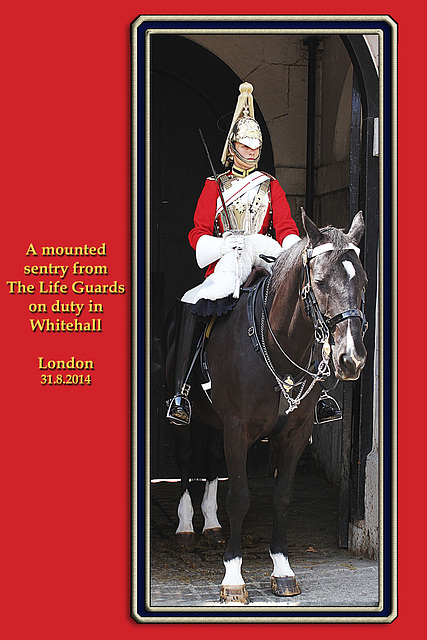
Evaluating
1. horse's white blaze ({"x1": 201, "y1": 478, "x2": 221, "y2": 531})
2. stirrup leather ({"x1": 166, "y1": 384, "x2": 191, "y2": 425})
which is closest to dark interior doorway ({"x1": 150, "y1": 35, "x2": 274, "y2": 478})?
horse's white blaze ({"x1": 201, "y1": 478, "x2": 221, "y2": 531})

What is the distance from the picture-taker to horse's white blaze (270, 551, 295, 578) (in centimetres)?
470

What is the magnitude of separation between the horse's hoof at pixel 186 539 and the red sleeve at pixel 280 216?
6.18ft

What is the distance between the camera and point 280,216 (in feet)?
16.8

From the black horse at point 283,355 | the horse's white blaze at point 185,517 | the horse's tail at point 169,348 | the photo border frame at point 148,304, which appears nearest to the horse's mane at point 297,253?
the black horse at point 283,355

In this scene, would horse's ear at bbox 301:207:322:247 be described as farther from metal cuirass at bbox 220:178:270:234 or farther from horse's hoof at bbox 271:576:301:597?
horse's hoof at bbox 271:576:301:597

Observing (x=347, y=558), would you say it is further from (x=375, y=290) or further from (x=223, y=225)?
(x=223, y=225)

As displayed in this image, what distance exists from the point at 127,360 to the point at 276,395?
797mm

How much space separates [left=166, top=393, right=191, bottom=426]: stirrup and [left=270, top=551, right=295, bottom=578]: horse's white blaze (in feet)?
2.93

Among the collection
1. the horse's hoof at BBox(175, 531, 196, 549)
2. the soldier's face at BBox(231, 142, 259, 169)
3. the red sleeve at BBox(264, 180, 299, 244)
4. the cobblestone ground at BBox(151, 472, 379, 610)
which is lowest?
the cobblestone ground at BBox(151, 472, 379, 610)

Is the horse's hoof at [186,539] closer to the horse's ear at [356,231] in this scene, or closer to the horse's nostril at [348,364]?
the horse's nostril at [348,364]

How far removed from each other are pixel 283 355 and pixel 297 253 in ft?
1.74

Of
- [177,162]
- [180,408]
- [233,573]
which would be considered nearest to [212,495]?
[180,408]

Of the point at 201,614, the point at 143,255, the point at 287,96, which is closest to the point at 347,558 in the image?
the point at 201,614
